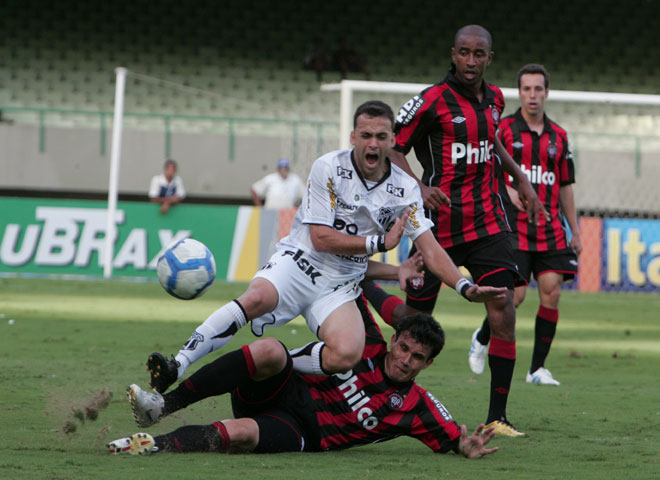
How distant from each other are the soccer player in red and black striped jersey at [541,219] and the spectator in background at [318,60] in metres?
14.5

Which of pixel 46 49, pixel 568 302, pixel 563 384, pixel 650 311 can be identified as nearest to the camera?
pixel 563 384

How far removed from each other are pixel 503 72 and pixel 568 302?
943cm

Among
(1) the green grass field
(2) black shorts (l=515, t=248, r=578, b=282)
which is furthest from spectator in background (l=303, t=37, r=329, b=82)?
(2) black shorts (l=515, t=248, r=578, b=282)

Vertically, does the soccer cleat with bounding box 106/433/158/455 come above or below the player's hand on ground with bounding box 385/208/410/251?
below

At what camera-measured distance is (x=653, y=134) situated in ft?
73.4

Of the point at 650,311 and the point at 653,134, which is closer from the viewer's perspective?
the point at 650,311

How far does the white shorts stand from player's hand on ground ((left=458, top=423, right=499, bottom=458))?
1.00m

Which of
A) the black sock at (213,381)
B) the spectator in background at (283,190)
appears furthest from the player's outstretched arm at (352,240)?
the spectator in background at (283,190)

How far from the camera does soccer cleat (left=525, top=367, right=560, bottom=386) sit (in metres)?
7.41

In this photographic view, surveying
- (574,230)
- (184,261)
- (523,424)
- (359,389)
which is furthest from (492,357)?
(574,230)

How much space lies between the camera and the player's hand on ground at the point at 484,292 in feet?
15.1

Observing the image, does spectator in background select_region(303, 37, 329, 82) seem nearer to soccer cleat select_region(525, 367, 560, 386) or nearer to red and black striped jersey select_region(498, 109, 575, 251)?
red and black striped jersey select_region(498, 109, 575, 251)

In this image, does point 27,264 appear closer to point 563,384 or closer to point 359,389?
point 563,384

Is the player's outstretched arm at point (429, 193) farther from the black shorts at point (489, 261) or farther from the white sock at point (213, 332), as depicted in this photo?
the white sock at point (213, 332)
